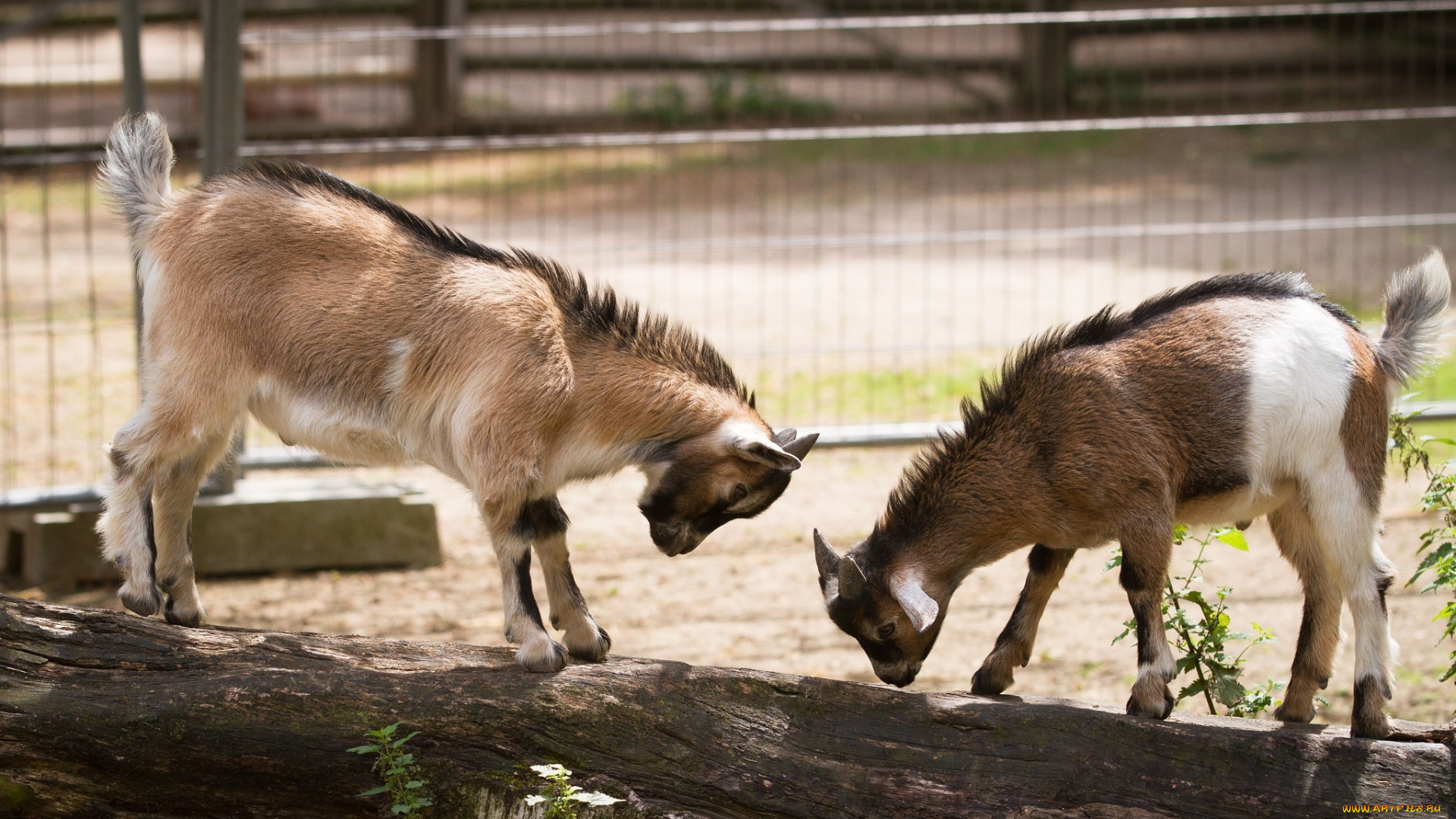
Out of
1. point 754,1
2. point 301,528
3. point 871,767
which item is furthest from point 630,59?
point 871,767

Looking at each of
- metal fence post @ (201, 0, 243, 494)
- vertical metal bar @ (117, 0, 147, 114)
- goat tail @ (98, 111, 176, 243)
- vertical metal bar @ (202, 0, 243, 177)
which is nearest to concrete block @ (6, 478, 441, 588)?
metal fence post @ (201, 0, 243, 494)

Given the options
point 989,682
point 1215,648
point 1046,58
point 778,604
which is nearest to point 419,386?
point 989,682

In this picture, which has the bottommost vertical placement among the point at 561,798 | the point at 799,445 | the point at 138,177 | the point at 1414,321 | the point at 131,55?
the point at 561,798

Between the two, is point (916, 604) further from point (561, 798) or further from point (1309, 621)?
point (1309, 621)

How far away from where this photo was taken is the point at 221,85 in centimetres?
667

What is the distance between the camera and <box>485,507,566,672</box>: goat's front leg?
380 centimetres

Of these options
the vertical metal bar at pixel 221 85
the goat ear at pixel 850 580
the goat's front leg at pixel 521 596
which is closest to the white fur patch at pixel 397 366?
the goat's front leg at pixel 521 596

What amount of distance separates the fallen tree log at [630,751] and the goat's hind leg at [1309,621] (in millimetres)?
374

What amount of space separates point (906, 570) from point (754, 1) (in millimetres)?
16630

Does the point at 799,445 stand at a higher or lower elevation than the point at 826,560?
higher

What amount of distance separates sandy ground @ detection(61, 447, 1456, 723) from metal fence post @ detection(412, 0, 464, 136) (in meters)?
6.96

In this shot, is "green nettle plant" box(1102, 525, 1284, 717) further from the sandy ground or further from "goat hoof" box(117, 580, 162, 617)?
"goat hoof" box(117, 580, 162, 617)

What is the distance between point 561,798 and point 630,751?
0.25 meters

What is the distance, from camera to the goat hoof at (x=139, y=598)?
13.2ft
